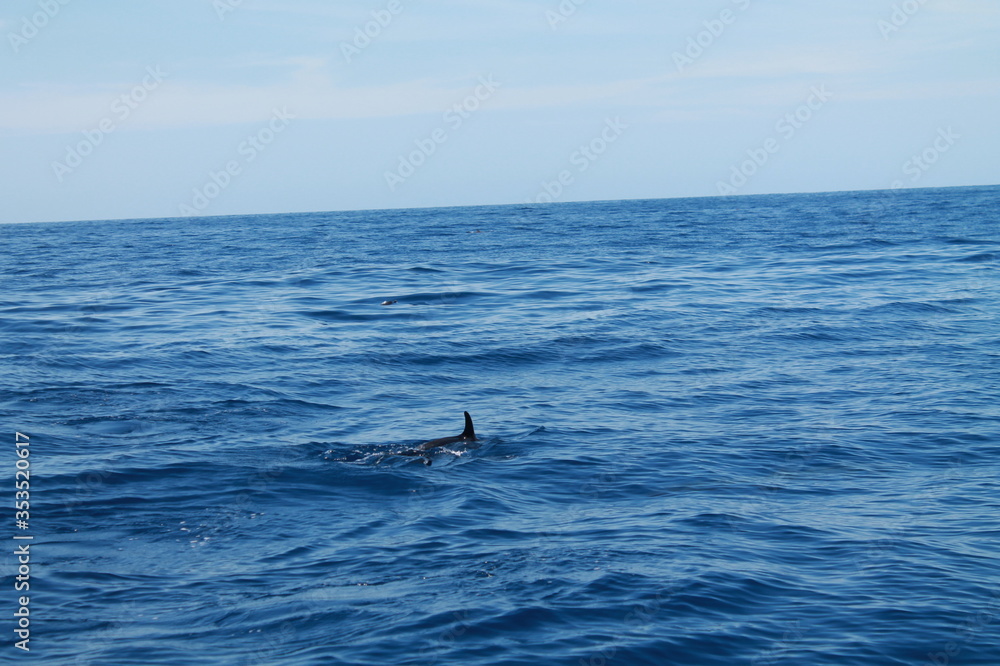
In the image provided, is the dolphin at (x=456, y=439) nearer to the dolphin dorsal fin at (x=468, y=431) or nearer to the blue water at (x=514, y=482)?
the dolphin dorsal fin at (x=468, y=431)

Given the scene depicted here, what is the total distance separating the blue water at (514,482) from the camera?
8766 mm

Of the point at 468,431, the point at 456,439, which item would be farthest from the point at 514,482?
the point at 456,439

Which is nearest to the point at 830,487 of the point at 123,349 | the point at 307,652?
the point at 307,652

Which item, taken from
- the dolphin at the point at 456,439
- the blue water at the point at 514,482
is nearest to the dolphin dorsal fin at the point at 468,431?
the dolphin at the point at 456,439

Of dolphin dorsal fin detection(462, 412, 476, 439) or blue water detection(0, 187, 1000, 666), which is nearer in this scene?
blue water detection(0, 187, 1000, 666)

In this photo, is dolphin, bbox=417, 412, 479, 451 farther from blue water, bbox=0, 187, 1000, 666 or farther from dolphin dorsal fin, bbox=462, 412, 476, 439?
blue water, bbox=0, 187, 1000, 666

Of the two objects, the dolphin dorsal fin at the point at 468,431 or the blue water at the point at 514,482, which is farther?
the dolphin dorsal fin at the point at 468,431

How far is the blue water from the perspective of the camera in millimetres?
8766

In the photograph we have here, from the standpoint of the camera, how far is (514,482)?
13.4m

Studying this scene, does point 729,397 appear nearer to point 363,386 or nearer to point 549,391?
point 549,391

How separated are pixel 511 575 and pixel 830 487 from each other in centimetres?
557

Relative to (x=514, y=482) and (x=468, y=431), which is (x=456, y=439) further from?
(x=514, y=482)

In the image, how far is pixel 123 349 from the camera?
24.0 meters

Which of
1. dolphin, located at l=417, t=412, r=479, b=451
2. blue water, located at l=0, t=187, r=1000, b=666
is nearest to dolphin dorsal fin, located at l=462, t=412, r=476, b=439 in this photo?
dolphin, located at l=417, t=412, r=479, b=451
